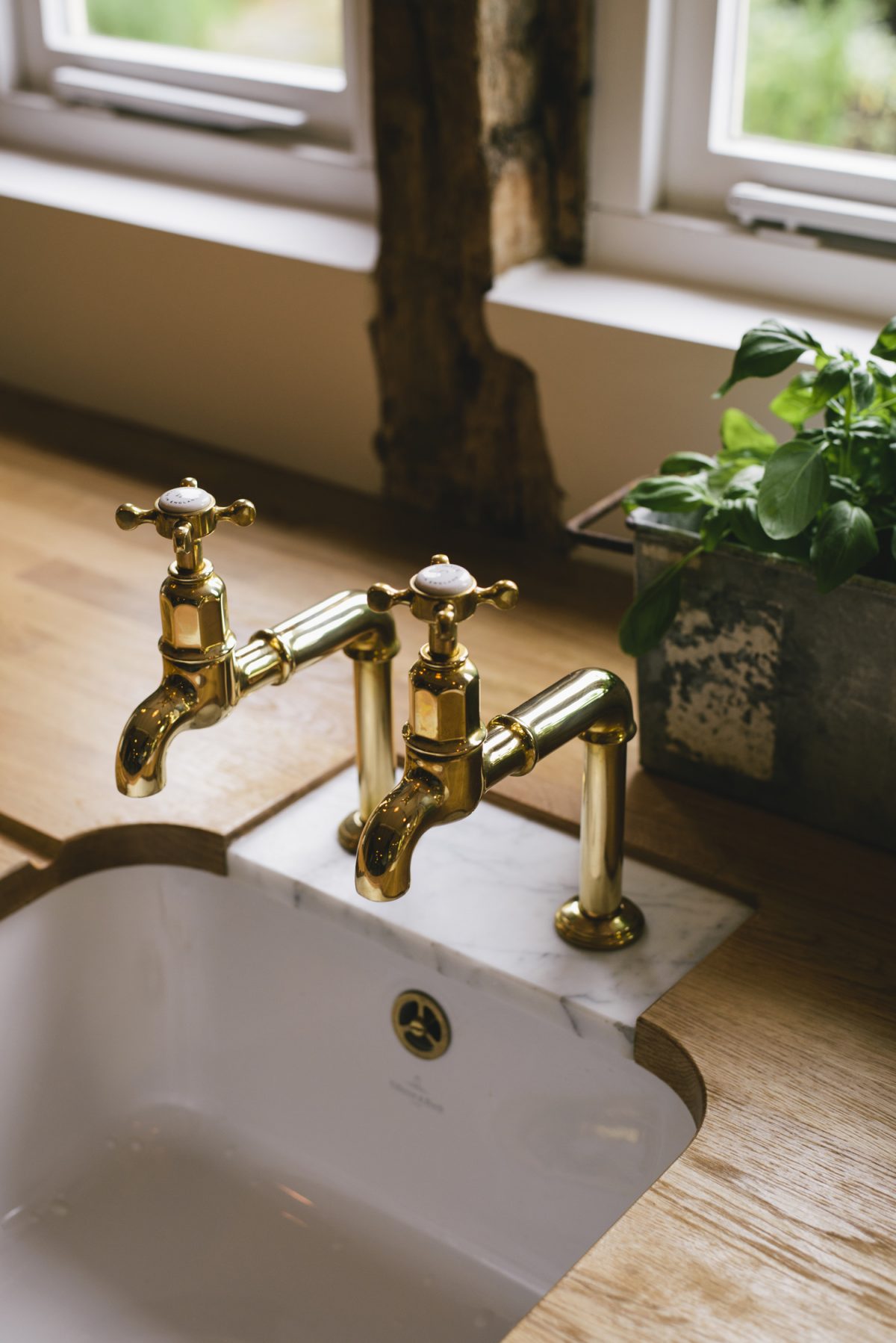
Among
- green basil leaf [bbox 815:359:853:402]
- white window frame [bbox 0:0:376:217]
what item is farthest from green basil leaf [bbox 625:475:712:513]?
white window frame [bbox 0:0:376:217]

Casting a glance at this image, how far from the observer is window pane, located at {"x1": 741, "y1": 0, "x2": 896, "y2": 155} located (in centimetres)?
139

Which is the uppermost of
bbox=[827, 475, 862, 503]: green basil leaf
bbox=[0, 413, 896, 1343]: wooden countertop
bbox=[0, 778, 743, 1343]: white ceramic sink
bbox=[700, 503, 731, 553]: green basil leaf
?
bbox=[827, 475, 862, 503]: green basil leaf

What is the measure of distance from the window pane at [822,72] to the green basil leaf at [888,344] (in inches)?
20.0

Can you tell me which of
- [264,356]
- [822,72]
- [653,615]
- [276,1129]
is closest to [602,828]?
[653,615]

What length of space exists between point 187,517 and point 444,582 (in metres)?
0.15

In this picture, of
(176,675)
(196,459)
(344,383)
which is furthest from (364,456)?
(176,675)

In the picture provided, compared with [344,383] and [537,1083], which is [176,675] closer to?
[537,1083]

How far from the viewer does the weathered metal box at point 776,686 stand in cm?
90

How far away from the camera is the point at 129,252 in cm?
152

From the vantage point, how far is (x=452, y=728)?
0.73 m

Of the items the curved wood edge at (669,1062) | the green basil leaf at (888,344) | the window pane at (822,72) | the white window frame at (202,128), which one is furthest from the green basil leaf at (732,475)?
the white window frame at (202,128)

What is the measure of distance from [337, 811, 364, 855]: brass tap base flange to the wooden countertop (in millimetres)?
60

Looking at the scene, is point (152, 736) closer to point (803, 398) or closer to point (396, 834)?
point (396, 834)

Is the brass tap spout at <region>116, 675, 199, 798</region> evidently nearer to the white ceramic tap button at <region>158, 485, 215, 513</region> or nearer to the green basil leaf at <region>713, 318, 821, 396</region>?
the white ceramic tap button at <region>158, 485, 215, 513</region>
